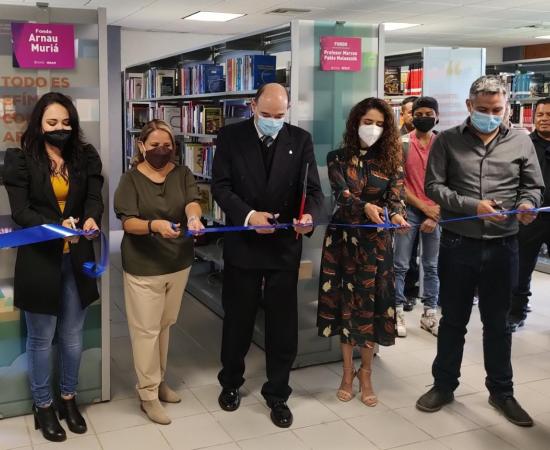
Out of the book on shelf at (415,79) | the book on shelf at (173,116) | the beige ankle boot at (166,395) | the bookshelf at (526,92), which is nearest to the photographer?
the beige ankle boot at (166,395)

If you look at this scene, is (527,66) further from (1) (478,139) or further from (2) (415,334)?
(1) (478,139)

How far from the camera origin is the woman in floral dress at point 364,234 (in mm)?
3594

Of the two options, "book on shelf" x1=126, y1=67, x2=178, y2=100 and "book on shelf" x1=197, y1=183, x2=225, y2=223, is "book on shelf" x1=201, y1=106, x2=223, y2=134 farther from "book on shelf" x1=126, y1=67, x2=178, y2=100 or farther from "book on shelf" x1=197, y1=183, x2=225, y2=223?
"book on shelf" x1=126, y1=67, x2=178, y2=100

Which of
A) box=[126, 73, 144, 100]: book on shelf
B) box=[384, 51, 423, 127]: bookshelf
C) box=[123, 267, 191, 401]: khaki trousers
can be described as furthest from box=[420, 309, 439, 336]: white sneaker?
box=[126, 73, 144, 100]: book on shelf

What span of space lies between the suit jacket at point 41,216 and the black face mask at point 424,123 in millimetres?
2582

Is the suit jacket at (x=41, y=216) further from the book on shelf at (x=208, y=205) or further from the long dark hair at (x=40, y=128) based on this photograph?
the book on shelf at (x=208, y=205)

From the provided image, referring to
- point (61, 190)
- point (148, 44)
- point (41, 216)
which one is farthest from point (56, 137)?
point (148, 44)

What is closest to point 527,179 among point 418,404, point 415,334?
point 418,404

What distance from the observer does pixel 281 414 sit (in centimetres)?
349

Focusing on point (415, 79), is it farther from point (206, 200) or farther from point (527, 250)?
point (206, 200)

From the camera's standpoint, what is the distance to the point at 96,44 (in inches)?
135

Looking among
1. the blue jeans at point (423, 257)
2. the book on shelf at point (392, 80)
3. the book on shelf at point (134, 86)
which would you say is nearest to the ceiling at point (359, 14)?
the book on shelf at point (134, 86)

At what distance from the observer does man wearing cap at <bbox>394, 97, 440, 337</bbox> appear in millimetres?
4852

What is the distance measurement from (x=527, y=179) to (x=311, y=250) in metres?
1.46
